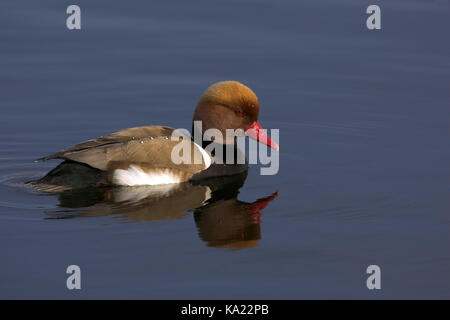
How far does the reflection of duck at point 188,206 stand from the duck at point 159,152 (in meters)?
0.11

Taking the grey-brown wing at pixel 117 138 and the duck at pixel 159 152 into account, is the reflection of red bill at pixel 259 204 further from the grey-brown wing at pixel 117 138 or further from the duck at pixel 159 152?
the grey-brown wing at pixel 117 138

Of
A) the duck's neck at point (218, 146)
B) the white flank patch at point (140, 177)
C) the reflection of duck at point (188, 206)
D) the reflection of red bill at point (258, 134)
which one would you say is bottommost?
the reflection of duck at point (188, 206)

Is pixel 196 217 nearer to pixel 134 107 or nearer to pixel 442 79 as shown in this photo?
pixel 134 107

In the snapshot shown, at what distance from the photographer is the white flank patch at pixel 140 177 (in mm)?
8422

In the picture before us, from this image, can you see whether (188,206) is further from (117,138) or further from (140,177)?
(117,138)

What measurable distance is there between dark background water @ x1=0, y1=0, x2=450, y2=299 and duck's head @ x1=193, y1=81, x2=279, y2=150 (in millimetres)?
641

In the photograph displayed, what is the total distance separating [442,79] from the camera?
1107 centimetres

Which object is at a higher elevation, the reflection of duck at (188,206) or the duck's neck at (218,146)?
the duck's neck at (218,146)

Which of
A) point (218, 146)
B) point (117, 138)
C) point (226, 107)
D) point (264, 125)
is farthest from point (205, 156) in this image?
point (264, 125)

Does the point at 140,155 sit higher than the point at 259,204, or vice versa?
the point at 140,155

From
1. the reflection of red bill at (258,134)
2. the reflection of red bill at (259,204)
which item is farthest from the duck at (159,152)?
the reflection of red bill at (259,204)

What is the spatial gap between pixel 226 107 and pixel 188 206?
152 cm

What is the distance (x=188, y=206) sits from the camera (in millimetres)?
8039

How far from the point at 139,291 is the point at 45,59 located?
5991 mm
